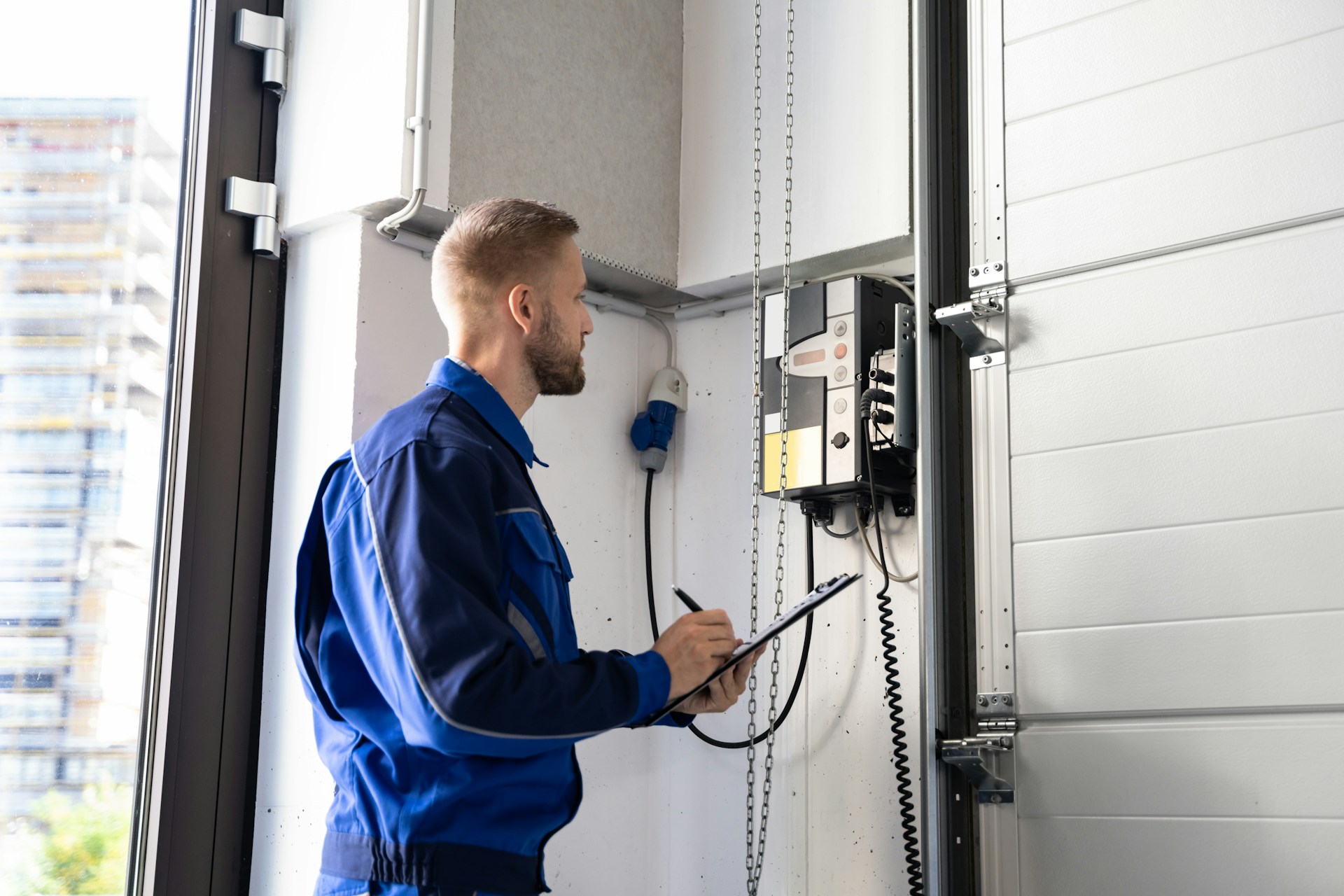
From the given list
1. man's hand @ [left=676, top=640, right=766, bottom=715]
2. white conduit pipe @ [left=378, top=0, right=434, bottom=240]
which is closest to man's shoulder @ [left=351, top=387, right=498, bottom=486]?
man's hand @ [left=676, top=640, right=766, bottom=715]

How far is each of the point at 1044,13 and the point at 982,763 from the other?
1424mm

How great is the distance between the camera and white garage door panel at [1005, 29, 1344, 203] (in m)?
2.03

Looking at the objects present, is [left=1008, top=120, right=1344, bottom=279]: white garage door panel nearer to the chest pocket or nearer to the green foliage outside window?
the chest pocket

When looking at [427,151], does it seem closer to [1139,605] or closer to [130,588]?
[130,588]

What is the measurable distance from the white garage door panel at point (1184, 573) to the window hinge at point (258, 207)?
170 cm

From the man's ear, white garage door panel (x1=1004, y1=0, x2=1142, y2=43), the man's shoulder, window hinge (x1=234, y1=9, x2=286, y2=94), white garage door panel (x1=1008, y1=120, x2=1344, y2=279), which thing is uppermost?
window hinge (x1=234, y1=9, x2=286, y2=94)

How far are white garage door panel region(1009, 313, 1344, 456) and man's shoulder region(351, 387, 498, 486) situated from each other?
1078mm

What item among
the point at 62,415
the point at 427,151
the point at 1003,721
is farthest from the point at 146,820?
the point at 1003,721

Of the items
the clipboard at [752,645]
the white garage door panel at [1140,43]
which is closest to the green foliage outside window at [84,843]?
the clipboard at [752,645]

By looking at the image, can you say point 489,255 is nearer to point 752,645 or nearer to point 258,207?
point 752,645

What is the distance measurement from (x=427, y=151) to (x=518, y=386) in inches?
34.7

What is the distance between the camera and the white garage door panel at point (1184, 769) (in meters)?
1.90

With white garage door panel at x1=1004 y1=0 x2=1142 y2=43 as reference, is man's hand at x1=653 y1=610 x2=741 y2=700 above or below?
below

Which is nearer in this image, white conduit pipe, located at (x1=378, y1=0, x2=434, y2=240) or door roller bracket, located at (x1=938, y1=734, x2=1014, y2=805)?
door roller bracket, located at (x1=938, y1=734, x2=1014, y2=805)
